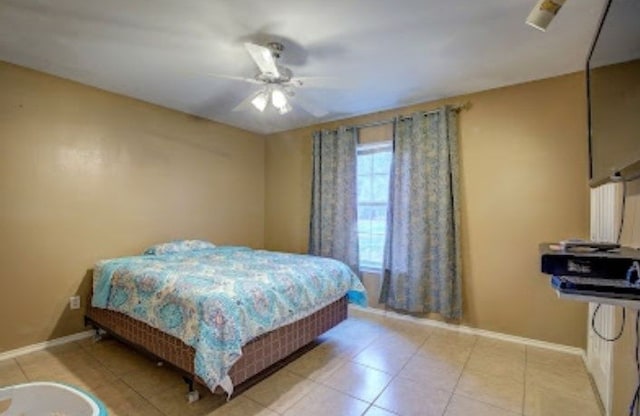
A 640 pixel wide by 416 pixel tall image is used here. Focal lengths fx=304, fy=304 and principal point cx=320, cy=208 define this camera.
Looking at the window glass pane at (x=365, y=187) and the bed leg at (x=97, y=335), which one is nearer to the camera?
the bed leg at (x=97, y=335)

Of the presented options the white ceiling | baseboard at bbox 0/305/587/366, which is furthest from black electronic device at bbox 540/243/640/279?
baseboard at bbox 0/305/587/366

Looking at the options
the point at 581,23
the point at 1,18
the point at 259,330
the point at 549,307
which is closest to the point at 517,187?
the point at 549,307

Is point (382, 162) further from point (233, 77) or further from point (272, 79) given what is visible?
point (233, 77)

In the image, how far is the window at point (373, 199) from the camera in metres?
3.63

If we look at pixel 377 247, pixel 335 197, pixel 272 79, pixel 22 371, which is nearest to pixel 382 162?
pixel 335 197

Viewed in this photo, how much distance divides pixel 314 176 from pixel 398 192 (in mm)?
1167

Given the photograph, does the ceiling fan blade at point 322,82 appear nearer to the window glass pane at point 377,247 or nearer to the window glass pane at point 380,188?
the window glass pane at point 380,188

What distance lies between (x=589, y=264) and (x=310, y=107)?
120 inches

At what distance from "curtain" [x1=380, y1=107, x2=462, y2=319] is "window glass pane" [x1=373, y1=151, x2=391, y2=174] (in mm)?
174

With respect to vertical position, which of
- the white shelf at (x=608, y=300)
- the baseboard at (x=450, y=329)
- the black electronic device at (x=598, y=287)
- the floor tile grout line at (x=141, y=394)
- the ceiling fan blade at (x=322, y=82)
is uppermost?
the ceiling fan blade at (x=322, y=82)

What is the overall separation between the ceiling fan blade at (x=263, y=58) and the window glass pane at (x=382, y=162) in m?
1.71

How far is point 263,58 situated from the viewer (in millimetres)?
2121

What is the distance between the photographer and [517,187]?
283 centimetres

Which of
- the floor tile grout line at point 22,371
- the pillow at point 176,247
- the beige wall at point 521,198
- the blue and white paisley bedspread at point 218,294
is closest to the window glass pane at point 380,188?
the beige wall at point 521,198
